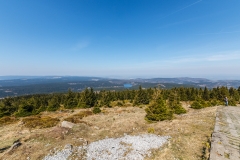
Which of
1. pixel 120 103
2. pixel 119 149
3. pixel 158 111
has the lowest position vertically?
pixel 120 103

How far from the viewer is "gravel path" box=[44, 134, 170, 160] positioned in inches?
324

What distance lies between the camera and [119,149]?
30.0ft

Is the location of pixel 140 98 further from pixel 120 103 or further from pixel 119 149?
pixel 119 149

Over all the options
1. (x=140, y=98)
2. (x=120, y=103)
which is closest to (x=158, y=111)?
(x=140, y=98)

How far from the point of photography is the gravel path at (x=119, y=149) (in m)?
8.23

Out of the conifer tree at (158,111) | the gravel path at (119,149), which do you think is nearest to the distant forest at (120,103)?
the conifer tree at (158,111)

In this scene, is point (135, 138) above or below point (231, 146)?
below

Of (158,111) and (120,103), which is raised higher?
(158,111)

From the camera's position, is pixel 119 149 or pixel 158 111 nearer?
pixel 119 149

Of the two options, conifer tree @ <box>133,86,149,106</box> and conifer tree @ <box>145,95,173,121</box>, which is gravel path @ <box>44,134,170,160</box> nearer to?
conifer tree @ <box>145,95,173,121</box>

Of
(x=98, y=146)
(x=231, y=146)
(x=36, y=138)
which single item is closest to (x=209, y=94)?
(x=231, y=146)

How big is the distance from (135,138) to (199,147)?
4.81m

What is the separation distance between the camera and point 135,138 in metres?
11.0

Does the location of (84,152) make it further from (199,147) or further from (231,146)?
(231,146)
